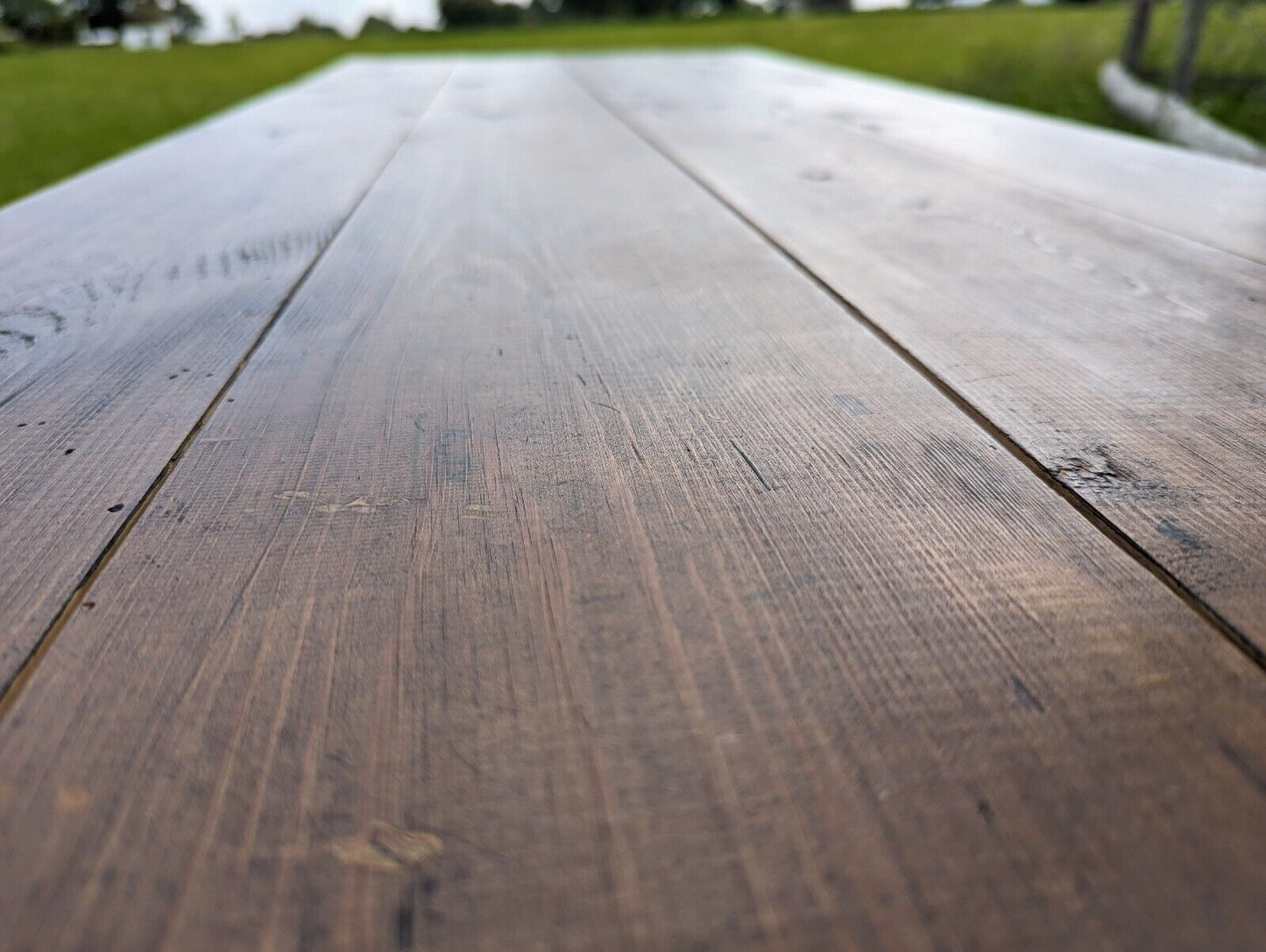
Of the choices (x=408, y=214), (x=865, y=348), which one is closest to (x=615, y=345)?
(x=865, y=348)

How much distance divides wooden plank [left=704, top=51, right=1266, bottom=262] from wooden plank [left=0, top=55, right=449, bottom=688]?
2.25 ft

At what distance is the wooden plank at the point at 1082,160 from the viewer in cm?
75

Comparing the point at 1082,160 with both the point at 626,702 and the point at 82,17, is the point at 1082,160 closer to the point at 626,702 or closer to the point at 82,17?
the point at 626,702

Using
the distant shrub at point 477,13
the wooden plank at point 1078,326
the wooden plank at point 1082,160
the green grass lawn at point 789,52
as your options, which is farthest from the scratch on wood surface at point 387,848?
the distant shrub at point 477,13

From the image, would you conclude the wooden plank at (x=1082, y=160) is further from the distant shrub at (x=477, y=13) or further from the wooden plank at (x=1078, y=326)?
the distant shrub at (x=477, y=13)

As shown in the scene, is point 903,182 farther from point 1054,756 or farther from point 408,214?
point 1054,756

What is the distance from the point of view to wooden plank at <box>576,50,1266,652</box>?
1.09 feet

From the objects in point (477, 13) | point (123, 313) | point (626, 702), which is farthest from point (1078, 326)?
point (477, 13)

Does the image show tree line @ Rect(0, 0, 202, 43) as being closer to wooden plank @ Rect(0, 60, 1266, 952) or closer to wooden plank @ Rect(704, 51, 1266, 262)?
wooden plank @ Rect(704, 51, 1266, 262)

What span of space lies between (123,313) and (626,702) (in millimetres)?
493

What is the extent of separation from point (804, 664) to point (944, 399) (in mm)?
221

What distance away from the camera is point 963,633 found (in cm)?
27

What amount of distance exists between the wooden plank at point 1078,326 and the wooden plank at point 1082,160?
4cm

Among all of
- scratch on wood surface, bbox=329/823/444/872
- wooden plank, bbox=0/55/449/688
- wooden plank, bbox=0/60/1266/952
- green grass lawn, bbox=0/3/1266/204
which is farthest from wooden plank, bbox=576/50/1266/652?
green grass lawn, bbox=0/3/1266/204
